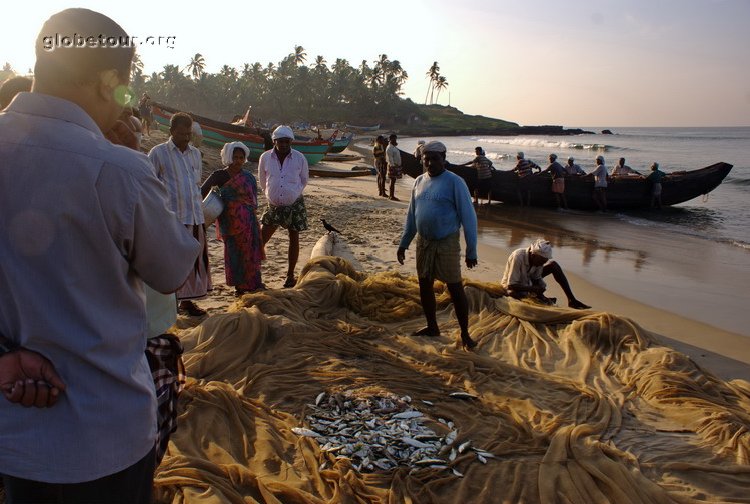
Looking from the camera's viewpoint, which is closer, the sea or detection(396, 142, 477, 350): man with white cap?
detection(396, 142, 477, 350): man with white cap

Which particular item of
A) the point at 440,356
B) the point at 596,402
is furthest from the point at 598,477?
the point at 440,356

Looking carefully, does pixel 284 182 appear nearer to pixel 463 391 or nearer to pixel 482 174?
pixel 463 391

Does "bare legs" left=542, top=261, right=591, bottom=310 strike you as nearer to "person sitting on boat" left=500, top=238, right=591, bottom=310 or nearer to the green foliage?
"person sitting on boat" left=500, top=238, right=591, bottom=310

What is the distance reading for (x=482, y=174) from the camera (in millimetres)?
14781

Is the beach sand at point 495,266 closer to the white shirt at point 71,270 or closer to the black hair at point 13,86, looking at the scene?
the black hair at point 13,86

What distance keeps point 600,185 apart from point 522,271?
10.7 metres

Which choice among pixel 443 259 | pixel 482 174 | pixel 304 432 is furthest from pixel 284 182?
Answer: pixel 482 174

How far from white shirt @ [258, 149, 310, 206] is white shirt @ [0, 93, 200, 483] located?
4760mm

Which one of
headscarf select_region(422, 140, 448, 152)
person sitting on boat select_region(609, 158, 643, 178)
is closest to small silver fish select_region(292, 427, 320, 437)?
headscarf select_region(422, 140, 448, 152)

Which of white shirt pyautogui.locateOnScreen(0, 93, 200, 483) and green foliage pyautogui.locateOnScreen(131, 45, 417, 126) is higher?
green foliage pyautogui.locateOnScreen(131, 45, 417, 126)

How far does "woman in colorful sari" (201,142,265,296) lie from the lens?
17.2 ft

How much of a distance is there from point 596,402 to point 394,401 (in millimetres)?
1337

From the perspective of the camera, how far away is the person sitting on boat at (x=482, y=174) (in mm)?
14750

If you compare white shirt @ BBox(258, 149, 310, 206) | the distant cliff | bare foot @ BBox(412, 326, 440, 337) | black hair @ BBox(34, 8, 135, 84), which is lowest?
bare foot @ BBox(412, 326, 440, 337)
